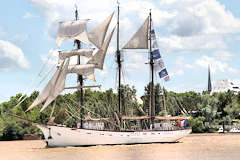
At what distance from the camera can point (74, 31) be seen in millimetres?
67500

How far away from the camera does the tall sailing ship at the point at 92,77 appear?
2454 inches

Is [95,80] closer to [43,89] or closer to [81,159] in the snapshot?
[43,89]

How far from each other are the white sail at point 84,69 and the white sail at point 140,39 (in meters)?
5.97

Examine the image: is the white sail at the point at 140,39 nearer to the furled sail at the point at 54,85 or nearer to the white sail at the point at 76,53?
the white sail at the point at 76,53

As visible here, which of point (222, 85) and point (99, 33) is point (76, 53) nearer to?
point (99, 33)

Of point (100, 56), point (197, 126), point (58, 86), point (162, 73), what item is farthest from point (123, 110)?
point (58, 86)

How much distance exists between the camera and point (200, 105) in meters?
109

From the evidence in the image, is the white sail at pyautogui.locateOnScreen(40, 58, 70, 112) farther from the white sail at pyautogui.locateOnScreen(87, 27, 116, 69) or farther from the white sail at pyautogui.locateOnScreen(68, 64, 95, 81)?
the white sail at pyautogui.locateOnScreen(87, 27, 116, 69)

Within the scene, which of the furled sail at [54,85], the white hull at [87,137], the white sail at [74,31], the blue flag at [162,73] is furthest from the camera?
the blue flag at [162,73]

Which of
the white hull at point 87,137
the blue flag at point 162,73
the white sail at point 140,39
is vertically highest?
the white sail at point 140,39

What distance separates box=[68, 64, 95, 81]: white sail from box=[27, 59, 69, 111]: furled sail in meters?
2.91

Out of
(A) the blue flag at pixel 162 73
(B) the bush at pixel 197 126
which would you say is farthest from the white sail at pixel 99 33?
(B) the bush at pixel 197 126

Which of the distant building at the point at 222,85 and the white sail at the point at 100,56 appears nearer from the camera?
the white sail at the point at 100,56

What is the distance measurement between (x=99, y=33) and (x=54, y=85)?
11.2m
